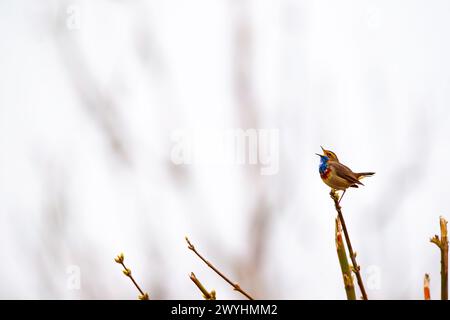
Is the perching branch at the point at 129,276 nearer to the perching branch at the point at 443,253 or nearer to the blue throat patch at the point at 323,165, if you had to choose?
the perching branch at the point at 443,253

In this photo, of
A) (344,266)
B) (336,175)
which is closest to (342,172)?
(336,175)

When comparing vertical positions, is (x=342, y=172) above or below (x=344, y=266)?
above

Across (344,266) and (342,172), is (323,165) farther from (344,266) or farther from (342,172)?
(344,266)

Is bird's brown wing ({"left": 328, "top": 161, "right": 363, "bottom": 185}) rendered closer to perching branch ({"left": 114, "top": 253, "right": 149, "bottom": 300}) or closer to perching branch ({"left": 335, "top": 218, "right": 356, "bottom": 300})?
perching branch ({"left": 335, "top": 218, "right": 356, "bottom": 300})

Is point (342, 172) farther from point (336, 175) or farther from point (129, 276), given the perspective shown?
point (129, 276)

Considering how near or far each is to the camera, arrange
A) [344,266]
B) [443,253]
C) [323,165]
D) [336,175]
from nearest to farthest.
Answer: [443,253] < [344,266] < [336,175] < [323,165]

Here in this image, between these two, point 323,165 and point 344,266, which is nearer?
point 344,266

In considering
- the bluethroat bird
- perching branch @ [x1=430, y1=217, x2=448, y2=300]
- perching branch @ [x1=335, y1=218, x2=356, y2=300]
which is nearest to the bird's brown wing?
the bluethroat bird

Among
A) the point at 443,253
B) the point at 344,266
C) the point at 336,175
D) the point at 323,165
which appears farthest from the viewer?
the point at 323,165

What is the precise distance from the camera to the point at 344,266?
2504 millimetres

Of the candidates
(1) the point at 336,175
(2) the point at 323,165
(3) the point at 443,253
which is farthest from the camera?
(2) the point at 323,165

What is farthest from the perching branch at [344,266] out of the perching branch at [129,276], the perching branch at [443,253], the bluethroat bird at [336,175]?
the bluethroat bird at [336,175]
